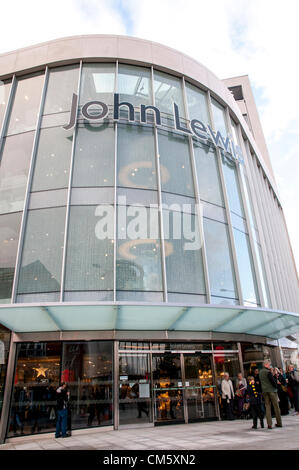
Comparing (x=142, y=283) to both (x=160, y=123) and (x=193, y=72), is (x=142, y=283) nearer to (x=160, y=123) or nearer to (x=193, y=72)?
(x=160, y=123)

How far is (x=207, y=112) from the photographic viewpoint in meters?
16.4

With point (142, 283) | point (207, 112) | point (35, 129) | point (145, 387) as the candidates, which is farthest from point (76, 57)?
point (145, 387)

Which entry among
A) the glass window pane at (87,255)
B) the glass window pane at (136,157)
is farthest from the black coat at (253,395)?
the glass window pane at (136,157)

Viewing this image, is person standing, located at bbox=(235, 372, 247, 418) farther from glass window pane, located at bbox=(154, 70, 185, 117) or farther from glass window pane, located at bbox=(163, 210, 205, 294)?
glass window pane, located at bbox=(154, 70, 185, 117)

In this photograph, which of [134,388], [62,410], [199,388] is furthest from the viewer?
[199,388]

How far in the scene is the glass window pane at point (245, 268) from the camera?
44.7 ft

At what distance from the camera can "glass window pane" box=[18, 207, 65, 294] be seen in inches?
440

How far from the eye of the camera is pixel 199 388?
37.9 feet

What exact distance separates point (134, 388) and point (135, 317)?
258 centimetres

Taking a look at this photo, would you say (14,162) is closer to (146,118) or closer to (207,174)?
(146,118)

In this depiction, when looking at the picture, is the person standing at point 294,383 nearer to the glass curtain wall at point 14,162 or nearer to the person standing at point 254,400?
the person standing at point 254,400

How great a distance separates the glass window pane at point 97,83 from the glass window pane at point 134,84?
0.42 metres

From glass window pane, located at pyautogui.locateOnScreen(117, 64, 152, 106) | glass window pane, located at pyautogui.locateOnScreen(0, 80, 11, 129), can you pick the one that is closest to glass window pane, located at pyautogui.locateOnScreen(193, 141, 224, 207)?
glass window pane, located at pyautogui.locateOnScreen(117, 64, 152, 106)

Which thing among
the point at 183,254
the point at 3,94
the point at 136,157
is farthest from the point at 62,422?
the point at 3,94
